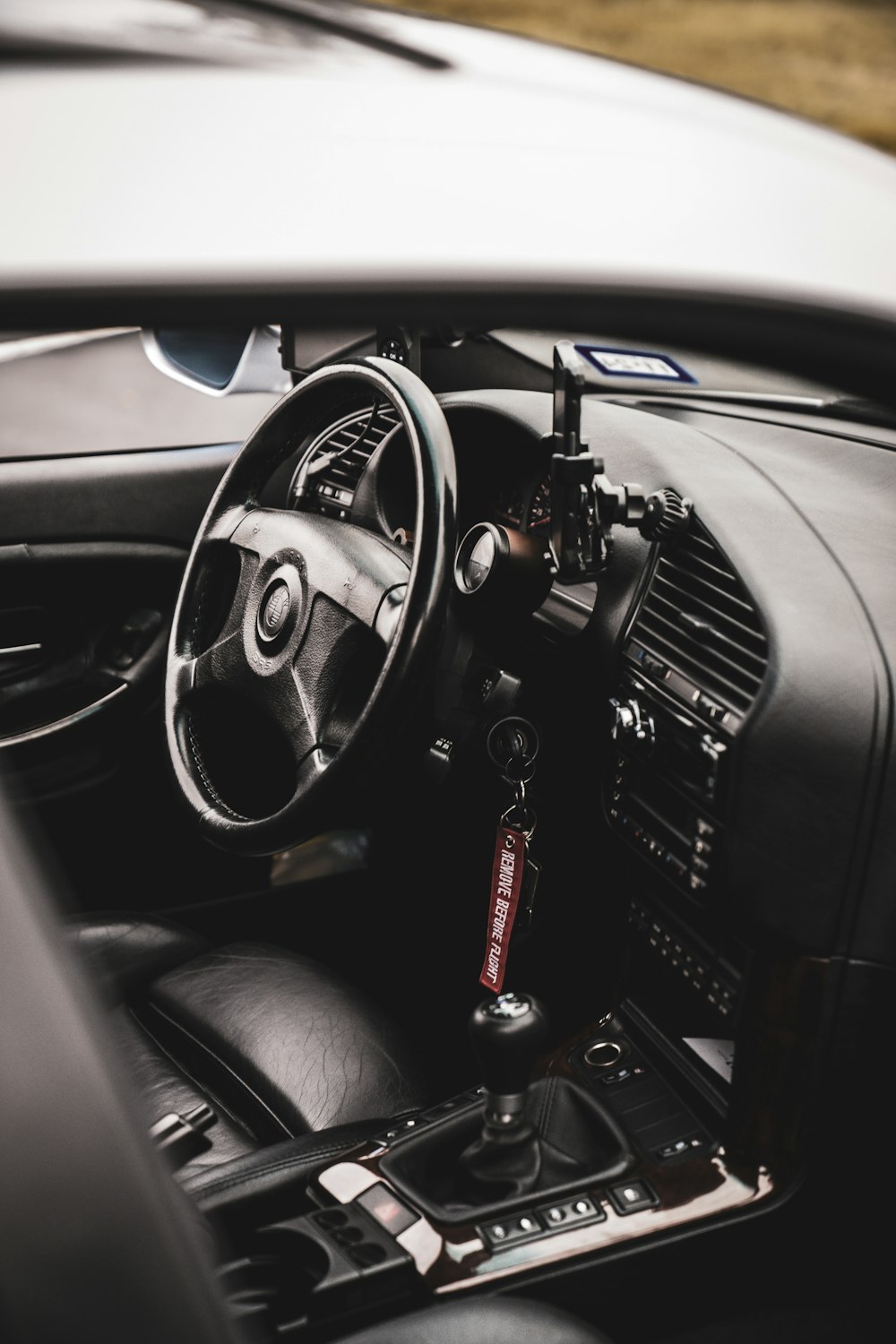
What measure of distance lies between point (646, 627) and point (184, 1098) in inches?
30.1

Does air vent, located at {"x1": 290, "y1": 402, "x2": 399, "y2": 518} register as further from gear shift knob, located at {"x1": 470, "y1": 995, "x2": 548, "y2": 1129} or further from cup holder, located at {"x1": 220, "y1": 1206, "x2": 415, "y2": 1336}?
cup holder, located at {"x1": 220, "y1": 1206, "x2": 415, "y2": 1336}

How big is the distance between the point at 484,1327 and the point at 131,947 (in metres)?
1.05

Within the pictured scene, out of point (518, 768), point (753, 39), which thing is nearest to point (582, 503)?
point (518, 768)

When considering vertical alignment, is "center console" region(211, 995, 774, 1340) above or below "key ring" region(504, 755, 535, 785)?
below

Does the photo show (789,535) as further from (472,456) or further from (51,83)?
(51,83)

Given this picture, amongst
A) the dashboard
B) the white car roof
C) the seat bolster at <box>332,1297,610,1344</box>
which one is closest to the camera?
the white car roof

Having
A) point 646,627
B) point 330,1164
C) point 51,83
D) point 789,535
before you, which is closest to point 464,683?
point 646,627

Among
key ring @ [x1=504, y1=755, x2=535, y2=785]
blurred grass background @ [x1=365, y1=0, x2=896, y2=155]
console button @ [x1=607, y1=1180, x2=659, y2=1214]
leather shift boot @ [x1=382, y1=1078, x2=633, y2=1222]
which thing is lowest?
console button @ [x1=607, y1=1180, x2=659, y2=1214]

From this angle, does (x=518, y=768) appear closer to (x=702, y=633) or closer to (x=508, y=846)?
(x=508, y=846)

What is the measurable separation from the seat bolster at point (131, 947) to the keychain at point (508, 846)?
0.46 meters

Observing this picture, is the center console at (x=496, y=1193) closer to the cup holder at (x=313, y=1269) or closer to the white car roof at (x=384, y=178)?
the cup holder at (x=313, y=1269)

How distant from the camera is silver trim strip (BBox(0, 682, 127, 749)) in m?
2.18

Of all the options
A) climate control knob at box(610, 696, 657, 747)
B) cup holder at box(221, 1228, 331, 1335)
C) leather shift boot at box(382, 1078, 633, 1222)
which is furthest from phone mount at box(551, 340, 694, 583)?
cup holder at box(221, 1228, 331, 1335)

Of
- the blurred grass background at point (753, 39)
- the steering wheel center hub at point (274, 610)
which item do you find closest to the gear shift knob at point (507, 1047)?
the steering wheel center hub at point (274, 610)
